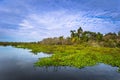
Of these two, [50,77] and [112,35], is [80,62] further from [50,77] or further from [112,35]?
[112,35]

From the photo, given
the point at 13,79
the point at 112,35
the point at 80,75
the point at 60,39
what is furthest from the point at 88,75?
the point at 60,39

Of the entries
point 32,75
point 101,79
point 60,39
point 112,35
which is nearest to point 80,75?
point 101,79

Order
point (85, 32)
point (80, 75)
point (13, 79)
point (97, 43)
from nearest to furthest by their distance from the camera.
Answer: point (13, 79), point (80, 75), point (97, 43), point (85, 32)

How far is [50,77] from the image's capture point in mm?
17453

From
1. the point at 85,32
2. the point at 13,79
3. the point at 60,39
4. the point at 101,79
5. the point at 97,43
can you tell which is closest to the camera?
the point at 13,79

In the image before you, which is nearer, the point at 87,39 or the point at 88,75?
the point at 88,75

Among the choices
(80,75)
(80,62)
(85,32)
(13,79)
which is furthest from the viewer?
(85,32)

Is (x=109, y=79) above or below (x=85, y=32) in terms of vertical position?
below

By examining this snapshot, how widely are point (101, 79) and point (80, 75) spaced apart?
252 cm

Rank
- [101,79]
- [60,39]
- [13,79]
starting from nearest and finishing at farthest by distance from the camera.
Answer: [13,79], [101,79], [60,39]

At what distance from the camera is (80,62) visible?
82.5 ft

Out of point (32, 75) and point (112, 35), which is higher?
point (112, 35)

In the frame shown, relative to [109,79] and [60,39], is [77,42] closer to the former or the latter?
[60,39]

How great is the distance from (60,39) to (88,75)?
97.2 metres
